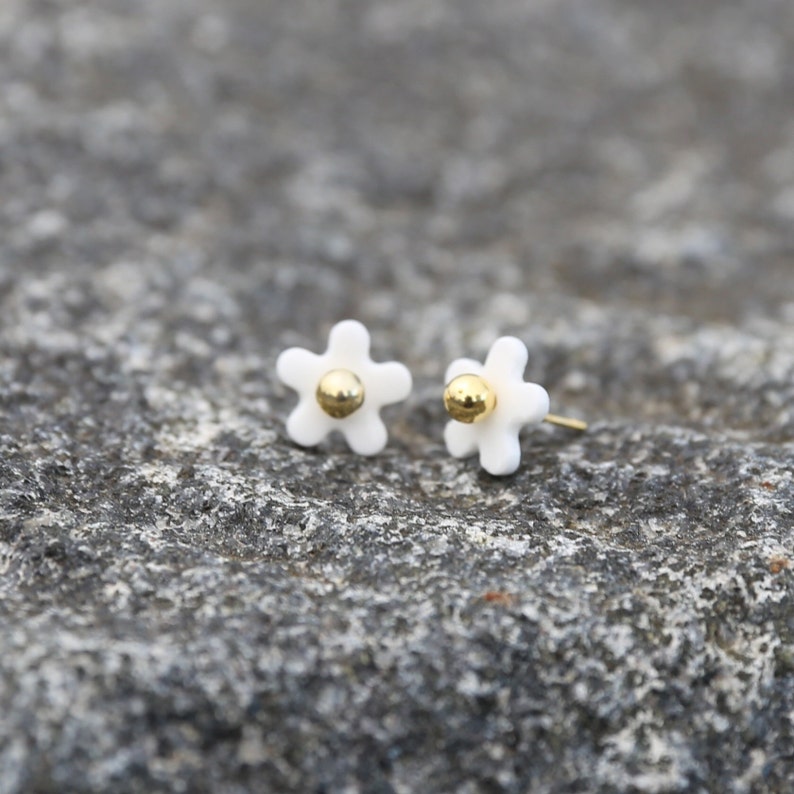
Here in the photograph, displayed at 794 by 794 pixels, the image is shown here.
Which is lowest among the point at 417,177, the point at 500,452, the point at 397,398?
the point at 500,452

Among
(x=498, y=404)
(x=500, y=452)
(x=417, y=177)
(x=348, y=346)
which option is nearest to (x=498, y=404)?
(x=498, y=404)

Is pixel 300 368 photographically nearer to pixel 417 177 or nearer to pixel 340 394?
pixel 340 394

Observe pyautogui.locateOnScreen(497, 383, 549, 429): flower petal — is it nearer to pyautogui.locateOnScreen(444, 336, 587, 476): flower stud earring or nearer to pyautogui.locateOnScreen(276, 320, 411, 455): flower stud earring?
pyautogui.locateOnScreen(444, 336, 587, 476): flower stud earring

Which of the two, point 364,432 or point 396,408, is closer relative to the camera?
point 364,432

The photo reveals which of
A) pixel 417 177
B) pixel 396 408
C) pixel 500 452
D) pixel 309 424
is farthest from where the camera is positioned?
pixel 417 177

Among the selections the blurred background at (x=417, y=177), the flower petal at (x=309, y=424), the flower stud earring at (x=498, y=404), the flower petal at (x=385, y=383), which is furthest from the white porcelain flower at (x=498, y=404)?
the blurred background at (x=417, y=177)

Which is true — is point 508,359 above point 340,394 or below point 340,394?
above

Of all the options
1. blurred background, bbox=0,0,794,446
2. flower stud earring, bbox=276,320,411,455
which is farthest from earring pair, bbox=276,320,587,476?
blurred background, bbox=0,0,794,446

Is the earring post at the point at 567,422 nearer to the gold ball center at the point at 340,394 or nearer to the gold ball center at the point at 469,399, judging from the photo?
the gold ball center at the point at 469,399

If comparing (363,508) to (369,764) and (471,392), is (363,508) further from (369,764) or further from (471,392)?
(369,764)

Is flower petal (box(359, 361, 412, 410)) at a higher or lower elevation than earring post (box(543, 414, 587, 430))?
lower
